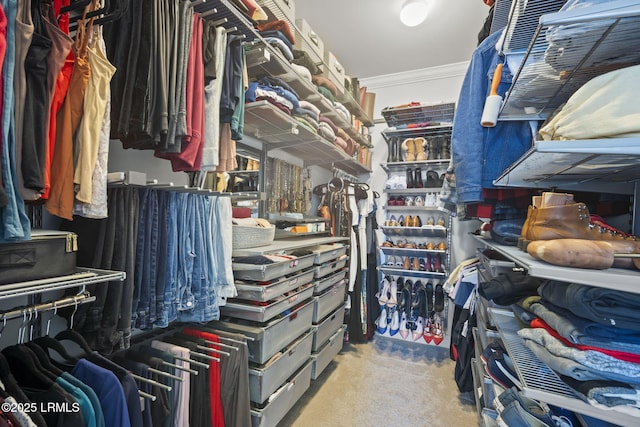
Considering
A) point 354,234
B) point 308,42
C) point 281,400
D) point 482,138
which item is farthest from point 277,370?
point 308,42

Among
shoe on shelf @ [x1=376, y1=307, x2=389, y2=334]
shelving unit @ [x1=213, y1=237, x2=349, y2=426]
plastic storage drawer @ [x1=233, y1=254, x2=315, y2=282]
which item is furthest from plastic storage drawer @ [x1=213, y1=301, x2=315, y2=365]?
shoe on shelf @ [x1=376, y1=307, x2=389, y2=334]

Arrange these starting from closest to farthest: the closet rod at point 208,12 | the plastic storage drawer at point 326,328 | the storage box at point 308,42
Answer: the closet rod at point 208,12
the plastic storage drawer at point 326,328
the storage box at point 308,42

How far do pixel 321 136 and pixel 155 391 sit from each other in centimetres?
204

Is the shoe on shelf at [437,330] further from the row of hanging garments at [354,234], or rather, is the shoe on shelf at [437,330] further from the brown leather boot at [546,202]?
the brown leather boot at [546,202]

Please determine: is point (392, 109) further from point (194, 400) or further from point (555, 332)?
point (194, 400)

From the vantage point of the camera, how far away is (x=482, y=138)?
52.0 inches

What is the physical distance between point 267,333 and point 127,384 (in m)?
0.73

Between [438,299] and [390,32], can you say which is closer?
[390,32]

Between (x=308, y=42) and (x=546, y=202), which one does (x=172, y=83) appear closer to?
(x=546, y=202)

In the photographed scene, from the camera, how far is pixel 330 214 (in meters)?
3.14

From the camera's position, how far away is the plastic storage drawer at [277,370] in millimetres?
1541

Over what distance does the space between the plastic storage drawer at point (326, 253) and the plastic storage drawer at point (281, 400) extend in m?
0.73

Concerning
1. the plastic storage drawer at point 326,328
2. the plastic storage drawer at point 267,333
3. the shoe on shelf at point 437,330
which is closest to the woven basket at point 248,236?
the plastic storage drawer at point 267,333

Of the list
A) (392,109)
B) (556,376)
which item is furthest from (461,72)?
(556,376)
